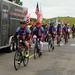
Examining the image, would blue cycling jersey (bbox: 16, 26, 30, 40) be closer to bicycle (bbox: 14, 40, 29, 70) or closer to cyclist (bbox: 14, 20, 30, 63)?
cyclist (bbox: 14, 20, 30, 63)

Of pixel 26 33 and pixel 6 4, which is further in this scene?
pixel 6 4

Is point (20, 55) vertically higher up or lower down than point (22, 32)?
lower down

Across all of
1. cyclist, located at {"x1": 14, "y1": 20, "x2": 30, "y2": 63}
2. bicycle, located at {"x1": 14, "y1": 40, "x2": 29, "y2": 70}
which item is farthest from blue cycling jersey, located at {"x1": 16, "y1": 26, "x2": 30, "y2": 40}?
bicycle, located at {"x1": 14, "y1": 40, "x2": 29, "y2": 70}

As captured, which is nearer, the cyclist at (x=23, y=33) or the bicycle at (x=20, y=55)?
the bicycle at (x=20, y=55)

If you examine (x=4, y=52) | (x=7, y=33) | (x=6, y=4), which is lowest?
(x=4, y=52)

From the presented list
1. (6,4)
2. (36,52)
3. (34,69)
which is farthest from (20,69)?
(6,4)

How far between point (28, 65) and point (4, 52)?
240 inches

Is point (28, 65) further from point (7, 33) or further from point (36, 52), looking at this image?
point (7, 33)

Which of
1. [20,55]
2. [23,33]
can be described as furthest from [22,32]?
[20,55]

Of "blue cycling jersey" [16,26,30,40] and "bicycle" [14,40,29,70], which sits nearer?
"bicycle" [14,40,29,70]

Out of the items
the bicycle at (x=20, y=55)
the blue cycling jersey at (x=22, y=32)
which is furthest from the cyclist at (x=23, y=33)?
the bicycle at (x=20, y=55)

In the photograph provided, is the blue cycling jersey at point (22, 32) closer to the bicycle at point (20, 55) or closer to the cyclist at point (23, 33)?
the cyclist at point (23, 33)

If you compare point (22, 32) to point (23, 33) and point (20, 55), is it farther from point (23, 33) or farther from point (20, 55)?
point (20, 55)

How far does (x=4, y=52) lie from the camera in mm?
19328
